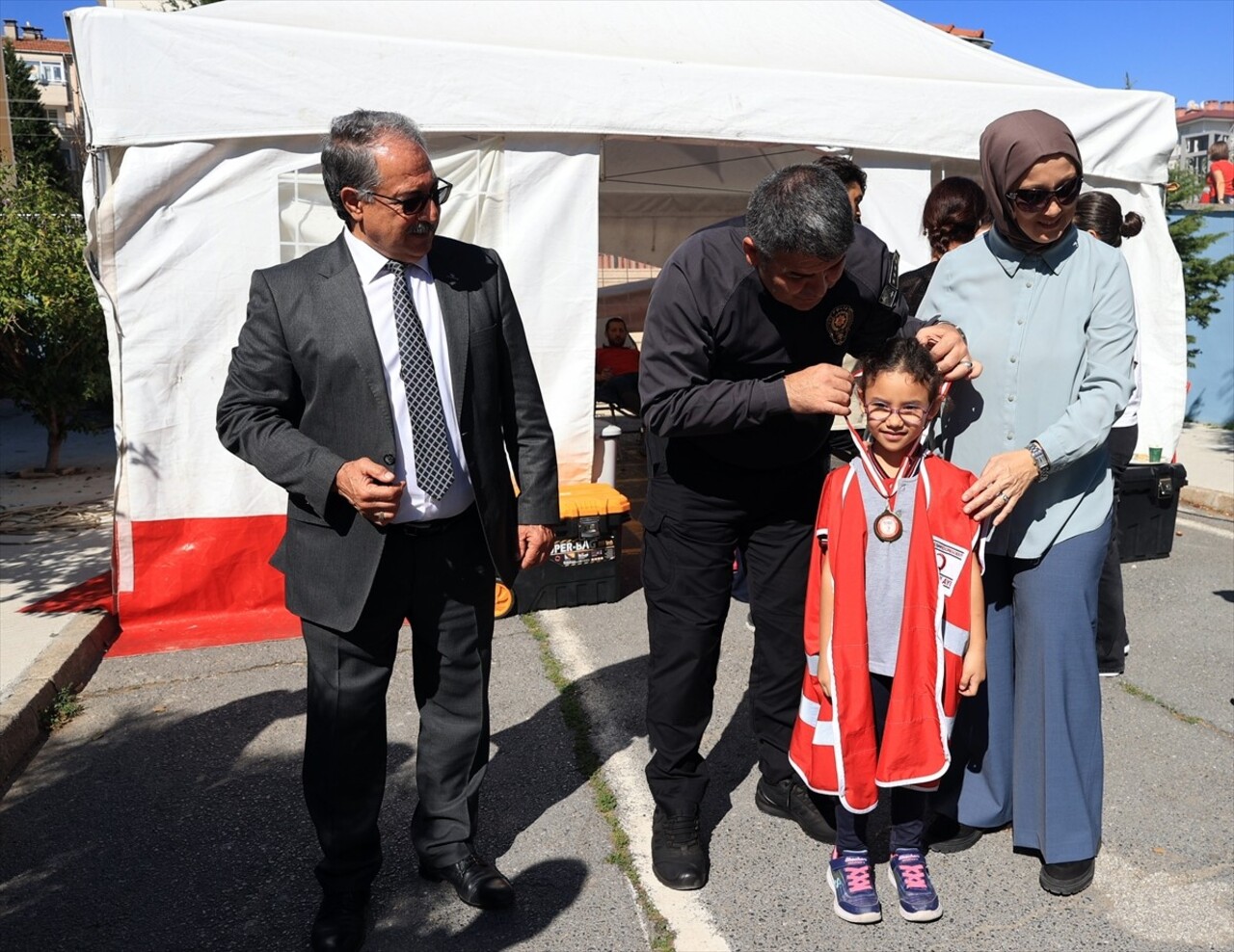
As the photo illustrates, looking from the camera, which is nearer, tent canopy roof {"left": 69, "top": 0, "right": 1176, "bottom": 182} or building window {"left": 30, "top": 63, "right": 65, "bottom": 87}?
tent canopy roof {"left": 69, "top": 0, "right": 1176, "bottom": 182}

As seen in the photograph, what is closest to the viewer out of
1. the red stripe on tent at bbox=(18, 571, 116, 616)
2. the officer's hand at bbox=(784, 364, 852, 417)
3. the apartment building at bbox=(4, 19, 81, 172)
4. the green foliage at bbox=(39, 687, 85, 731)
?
the officer's hand at bbox=(784, 364, 852, 417)

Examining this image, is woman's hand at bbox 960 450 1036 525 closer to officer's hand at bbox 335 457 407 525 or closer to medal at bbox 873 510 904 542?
medal at bbox 873 510 904 542

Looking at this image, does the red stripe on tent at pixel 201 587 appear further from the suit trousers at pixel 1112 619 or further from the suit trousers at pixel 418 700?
the suit trousers at pixel 1112 619

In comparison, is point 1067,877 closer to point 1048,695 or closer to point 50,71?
point 1048,695

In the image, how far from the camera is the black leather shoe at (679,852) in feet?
9.59

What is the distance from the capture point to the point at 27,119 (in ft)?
99.8

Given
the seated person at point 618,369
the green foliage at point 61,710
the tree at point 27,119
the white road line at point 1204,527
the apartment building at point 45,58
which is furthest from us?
the apartment building at point 45,58

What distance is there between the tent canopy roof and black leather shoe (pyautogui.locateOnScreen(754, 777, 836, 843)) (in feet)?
11.1

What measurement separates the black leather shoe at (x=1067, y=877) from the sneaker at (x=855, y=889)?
A: 474mm

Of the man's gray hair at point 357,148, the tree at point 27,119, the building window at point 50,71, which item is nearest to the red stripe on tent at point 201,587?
the man's gray hair at point 357,148

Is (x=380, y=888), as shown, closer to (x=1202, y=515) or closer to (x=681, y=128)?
(x=681, y=128)

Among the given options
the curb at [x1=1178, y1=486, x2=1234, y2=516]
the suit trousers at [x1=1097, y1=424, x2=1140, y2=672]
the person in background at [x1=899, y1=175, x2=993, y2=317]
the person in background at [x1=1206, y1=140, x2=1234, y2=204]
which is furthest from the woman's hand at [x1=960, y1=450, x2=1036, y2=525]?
the person in background at [x1=1206, y1=140, x2=1234, y2=204]

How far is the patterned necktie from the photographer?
253 centimetres

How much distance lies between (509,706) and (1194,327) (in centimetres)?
987
